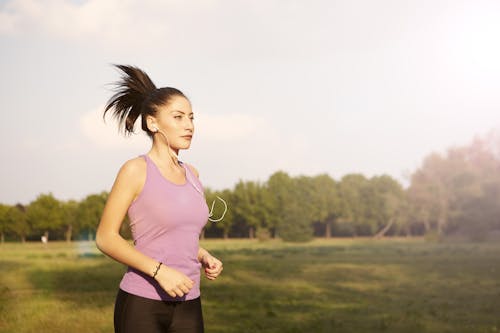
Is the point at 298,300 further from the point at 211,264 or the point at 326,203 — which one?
the point at 326,203

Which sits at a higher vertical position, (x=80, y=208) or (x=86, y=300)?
(x=80, y=208)

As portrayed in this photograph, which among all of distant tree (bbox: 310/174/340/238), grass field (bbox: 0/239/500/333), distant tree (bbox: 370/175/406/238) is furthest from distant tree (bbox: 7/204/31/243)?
grass field (bbox: 0/239/500/333)

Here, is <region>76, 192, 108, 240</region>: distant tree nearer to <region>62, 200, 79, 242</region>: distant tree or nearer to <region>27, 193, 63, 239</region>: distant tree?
<region>62, 200, 79, 242</region>: distant tree

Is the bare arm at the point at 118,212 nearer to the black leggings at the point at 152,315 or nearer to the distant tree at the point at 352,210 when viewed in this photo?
the black leggings at the point at 152,315

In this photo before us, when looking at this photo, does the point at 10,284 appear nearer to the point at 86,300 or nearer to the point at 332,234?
the point at 86,300

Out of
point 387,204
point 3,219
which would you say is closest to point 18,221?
point 3,219

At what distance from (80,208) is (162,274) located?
309 feet

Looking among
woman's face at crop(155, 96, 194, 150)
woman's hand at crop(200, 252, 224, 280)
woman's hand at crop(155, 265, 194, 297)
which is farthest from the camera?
woman's hand at crop(200, 252, 224, 280)

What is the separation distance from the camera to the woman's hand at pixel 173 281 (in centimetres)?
366

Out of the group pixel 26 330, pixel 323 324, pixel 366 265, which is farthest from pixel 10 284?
pixel 366 265

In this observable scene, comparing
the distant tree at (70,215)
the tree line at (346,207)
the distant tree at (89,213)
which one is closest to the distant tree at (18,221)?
the tree line at (346,207)

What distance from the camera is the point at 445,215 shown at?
314 feet

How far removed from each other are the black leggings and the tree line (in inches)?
3180

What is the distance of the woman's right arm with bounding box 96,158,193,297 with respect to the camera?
12.2 feet
